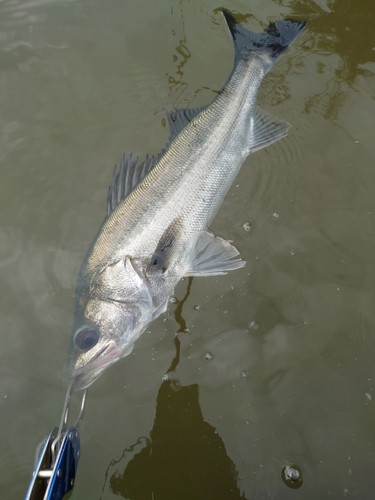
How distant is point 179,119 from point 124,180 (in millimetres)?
735

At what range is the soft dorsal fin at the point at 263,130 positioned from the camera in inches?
122

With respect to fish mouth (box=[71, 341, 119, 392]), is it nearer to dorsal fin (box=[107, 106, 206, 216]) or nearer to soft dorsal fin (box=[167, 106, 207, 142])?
dorsal fin (box=[107, 106, 206, 216])

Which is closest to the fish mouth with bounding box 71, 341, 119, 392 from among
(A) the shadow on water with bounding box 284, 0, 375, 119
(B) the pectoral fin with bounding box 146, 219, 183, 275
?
(B) the pectoral fin with bounding box 146, 219, 183, 275

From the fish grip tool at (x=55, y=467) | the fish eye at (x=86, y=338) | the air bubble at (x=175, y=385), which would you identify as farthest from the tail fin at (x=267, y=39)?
the fish grip tool at (x=55, y=467)

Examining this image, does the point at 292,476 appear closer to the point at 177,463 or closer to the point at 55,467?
the point at 177,463

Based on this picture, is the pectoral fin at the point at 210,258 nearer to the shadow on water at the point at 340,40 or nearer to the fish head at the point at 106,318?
the fish head at the point at 106,318

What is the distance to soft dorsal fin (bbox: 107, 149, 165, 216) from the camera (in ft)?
8.91

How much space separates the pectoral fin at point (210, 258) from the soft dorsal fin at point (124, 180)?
2.07 ft

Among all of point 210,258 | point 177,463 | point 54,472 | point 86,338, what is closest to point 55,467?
point 54,472

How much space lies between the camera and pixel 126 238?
256 cm

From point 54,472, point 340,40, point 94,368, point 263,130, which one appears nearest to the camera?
point 54,472

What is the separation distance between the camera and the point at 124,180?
2.74m

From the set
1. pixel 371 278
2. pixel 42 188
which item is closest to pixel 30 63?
pixel 42 188

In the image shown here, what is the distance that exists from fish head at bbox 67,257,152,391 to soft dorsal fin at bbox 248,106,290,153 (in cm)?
148
